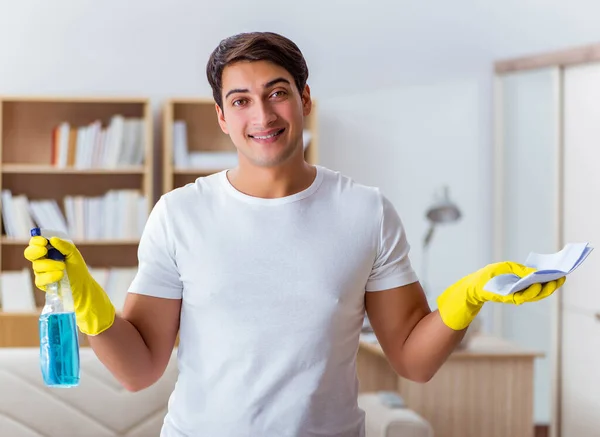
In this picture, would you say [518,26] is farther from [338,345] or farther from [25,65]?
[338,345]

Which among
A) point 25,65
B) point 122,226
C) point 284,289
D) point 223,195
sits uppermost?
point 25,65

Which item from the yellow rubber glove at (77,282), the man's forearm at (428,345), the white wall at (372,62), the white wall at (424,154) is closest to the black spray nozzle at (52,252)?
A: the yellow rubber glove at (77,282)

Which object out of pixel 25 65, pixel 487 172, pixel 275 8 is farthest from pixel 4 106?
pixel 487 172

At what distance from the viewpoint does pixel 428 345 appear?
5.21 feet

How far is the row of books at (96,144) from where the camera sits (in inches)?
167

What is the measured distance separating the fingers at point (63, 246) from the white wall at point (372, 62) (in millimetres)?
3125

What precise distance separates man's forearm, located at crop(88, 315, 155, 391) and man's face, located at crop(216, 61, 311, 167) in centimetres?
36

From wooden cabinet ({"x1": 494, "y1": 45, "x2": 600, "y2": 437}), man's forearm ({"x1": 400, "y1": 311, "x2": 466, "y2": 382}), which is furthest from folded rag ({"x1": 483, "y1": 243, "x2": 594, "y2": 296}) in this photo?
wooden cabinet ({"x1": 494, "y1": 45, "x2": 600, "y2": 437})

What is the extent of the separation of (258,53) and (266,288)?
401 mm

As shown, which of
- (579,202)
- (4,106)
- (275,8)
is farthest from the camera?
(275,8)

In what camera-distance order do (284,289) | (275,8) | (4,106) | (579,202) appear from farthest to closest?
(275,8) → (4,106) → (579,202) → (284,289)

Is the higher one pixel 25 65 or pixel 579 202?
pixel 25 65

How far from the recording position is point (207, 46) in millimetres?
4613

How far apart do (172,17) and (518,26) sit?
1797 millimetres
